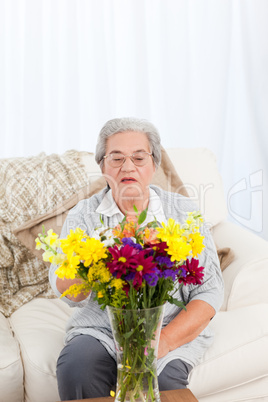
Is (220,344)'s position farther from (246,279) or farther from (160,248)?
(160,248)

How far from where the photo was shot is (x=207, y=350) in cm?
170

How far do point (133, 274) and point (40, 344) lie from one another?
87 cm

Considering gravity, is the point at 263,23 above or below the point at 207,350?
above

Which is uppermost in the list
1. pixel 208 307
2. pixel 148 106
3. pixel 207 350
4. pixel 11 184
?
pixel 148 106

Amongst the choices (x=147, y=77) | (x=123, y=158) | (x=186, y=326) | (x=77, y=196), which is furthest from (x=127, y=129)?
(x=147, y=77)

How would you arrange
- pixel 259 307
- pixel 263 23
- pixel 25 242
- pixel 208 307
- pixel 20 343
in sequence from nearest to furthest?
pixel 208 307
pixel 20 343
pixel 259 307
pixel 25 242
pixel 263 23

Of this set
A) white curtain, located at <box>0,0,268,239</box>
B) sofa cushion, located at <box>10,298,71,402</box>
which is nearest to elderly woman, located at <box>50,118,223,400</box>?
sofa cushion, located at <box>10,298,71,402</box>

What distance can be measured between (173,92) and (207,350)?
207cm

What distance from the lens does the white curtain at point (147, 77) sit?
10.3 ft

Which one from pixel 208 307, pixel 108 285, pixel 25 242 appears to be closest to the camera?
pixel 108 285

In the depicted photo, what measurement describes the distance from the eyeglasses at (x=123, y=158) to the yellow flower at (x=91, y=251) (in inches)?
29.0

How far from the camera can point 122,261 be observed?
995mm

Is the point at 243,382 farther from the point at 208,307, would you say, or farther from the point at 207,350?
the point at 208,307

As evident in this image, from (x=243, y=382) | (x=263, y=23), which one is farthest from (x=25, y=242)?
(x=263, y=23)
